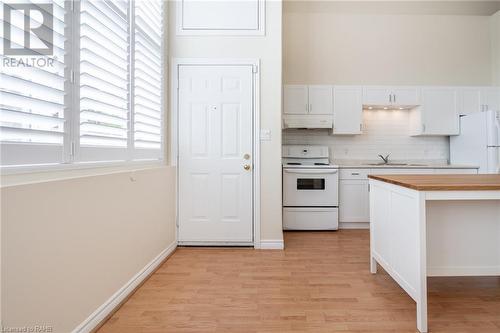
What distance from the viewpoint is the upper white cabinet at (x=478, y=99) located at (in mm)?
4207

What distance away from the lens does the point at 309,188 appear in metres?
3.80

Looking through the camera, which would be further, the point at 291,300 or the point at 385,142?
the point at 385,142

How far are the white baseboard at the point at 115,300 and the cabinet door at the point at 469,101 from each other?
192 inches

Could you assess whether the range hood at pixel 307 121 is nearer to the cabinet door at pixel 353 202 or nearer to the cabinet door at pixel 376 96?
the cabinet door at pixel 376 96

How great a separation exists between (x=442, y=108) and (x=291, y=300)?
4.01m

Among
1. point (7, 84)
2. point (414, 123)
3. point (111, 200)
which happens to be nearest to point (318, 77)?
point (414, 123)

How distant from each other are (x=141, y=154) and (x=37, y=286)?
136 centimetres

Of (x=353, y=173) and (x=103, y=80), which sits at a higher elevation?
(x=103, y=80)

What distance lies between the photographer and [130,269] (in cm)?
207

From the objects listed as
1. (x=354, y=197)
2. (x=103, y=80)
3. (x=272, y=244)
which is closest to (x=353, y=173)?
(x=354, y=197)

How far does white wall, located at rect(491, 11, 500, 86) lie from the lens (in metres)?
4.34

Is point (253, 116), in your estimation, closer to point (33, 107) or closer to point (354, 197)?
point (354, 197)

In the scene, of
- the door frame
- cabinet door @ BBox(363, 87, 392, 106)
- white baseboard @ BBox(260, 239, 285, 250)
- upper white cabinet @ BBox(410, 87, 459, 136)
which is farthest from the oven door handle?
upper white cabinet @ BBox(410, 87, 459, 136)

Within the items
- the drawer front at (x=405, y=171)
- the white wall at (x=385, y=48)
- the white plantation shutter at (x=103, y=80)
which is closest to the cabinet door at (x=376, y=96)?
the white wall at (x=385, y=48)
